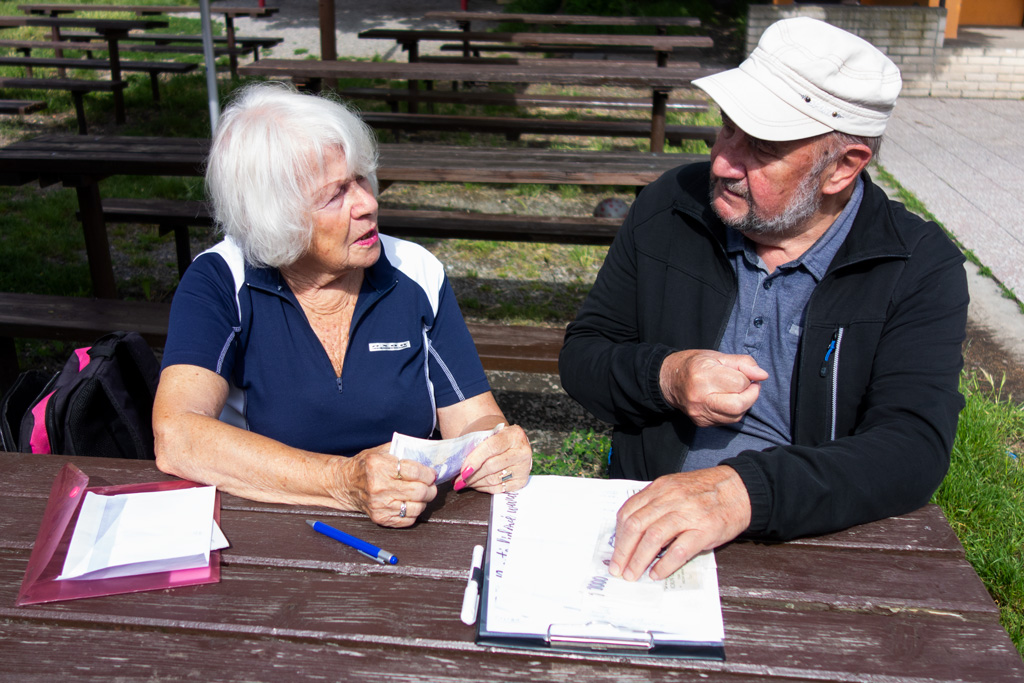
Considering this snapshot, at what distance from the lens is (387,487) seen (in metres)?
1.40

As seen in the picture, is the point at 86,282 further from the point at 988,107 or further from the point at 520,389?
the point at 988,107

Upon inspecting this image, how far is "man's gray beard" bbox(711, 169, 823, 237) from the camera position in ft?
5.65

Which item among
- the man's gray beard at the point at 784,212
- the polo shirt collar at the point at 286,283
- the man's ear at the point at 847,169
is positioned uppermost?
the man's ear at the point at 847,169

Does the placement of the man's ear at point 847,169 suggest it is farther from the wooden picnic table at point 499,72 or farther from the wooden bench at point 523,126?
the wooden bench at point 523,126

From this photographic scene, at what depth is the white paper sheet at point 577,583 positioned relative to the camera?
3.87 ft

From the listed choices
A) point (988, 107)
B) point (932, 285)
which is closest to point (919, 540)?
point (932, 285)

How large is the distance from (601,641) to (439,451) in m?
0.50

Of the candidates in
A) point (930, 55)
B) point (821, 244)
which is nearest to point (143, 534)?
point (821, 244)

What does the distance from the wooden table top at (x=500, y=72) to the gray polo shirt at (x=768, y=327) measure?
127 inches

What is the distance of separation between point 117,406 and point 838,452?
5.44 ft

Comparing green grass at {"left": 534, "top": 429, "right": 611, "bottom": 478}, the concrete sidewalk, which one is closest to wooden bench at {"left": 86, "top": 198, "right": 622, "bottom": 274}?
green grass at {"left": 534, "top": 429, "right": 611, "bottom": 478}

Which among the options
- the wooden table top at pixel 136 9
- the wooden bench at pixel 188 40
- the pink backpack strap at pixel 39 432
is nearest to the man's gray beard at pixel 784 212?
the pink backpack strap at pixel 39 432

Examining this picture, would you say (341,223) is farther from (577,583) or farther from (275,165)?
(577,583)

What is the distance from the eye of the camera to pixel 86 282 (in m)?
4.95
